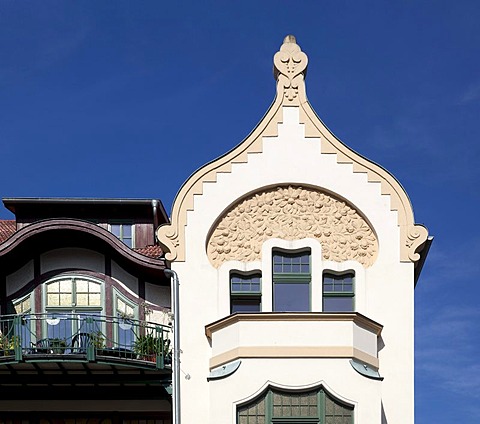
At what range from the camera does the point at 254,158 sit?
24844 millimetres

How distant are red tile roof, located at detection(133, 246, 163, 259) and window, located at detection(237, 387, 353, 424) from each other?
4.83 metres

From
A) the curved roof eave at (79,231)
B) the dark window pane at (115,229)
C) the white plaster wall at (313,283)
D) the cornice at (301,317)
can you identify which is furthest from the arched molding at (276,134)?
the dark window pane at (115,229)

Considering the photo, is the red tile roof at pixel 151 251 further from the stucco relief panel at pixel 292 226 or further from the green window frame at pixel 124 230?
the stucco relief panel at pixel 292 226

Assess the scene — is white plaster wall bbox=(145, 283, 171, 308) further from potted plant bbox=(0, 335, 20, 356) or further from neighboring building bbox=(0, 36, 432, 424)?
potted plant bbox=(0, 335, 20, 356)

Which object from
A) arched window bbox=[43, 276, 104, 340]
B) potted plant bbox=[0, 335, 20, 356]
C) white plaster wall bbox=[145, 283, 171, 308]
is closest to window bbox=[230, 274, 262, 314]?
white plaster wall bbox=[145, 283, 171, 308]

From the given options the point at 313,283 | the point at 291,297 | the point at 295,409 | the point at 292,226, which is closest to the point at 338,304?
the point at 313,283

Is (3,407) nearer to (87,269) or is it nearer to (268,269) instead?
(87,269)

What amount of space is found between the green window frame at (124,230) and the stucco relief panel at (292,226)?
124 inches

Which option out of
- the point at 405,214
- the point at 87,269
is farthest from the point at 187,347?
the point at 405,214

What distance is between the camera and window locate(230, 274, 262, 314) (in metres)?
24.1

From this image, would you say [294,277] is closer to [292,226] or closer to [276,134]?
[292,226]

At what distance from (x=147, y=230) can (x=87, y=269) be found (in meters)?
2.07

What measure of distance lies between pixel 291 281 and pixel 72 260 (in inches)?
218

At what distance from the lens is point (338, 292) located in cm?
2416
